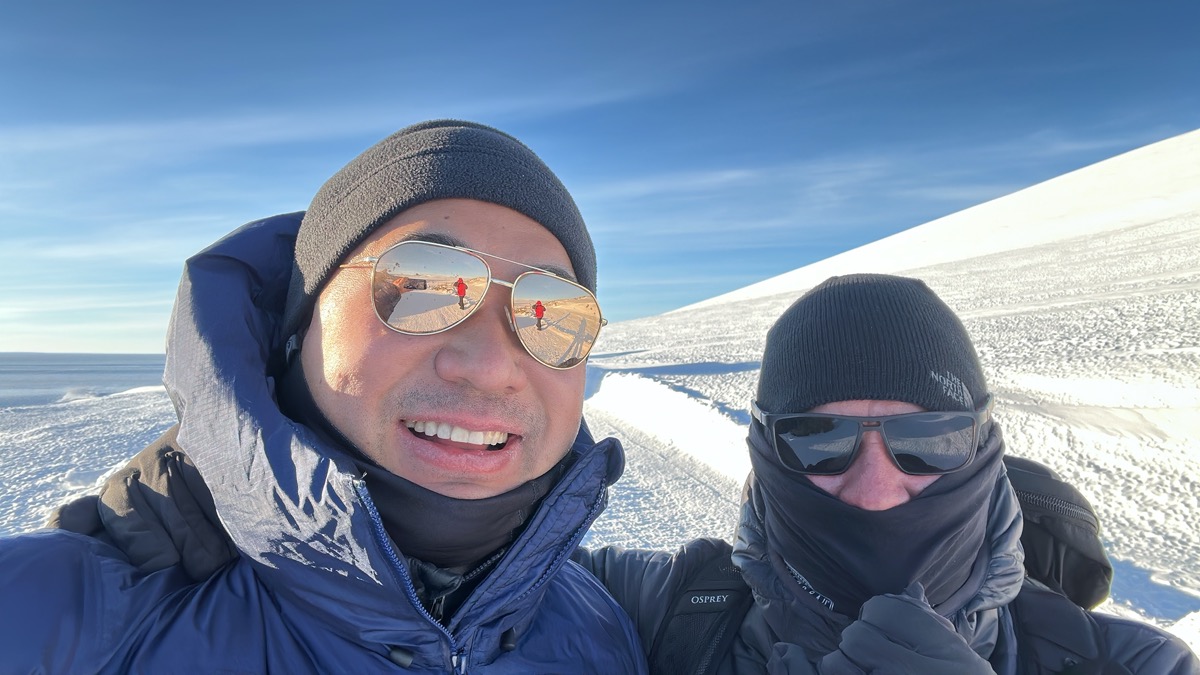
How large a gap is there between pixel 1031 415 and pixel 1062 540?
3282 mm

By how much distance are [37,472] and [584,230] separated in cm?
593

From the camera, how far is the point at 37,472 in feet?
17.8

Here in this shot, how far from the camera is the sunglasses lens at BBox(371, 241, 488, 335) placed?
4.45 ft

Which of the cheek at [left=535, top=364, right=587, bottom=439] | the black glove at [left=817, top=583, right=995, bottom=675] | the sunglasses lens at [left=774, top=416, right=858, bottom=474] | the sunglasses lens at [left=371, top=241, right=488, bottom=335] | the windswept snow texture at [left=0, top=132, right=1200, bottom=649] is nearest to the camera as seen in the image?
the black glove at [left=817, top=583, right=995, bottom=675]

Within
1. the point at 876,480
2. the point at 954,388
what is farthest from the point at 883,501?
the point at 954,388

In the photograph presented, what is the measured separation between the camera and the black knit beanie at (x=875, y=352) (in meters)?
1.69

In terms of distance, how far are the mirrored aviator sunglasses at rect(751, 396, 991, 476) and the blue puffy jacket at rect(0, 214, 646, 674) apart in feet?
2.14

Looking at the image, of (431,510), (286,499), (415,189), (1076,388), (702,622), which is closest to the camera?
(286,499)

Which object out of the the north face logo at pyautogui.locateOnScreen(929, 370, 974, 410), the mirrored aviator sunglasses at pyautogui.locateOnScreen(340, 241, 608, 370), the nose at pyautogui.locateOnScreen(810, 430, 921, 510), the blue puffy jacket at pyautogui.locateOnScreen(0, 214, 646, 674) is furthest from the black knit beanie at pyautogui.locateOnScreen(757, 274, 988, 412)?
the blue puffy jacket at pyautogui.locateOnScreen(0, 214, 646, 674)

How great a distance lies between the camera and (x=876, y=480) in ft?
5.43

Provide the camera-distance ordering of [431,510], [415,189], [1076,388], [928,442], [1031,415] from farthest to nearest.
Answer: [1076,388]
[1031,415]
[928,442]
[415,189]
[431,510]

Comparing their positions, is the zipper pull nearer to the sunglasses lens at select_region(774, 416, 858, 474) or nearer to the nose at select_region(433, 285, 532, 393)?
the nose at select_region(433, 285, 532, 393)

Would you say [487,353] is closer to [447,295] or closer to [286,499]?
[447,295]

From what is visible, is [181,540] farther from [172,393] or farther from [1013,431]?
[1013,431]
